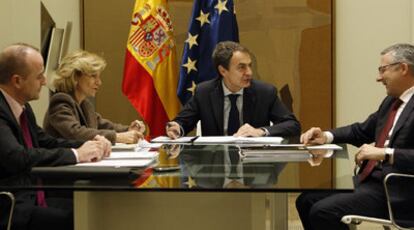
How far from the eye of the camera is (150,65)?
5.09 metres

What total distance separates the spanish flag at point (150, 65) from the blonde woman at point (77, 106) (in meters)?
1.09

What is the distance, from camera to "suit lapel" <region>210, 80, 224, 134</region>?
4.10 m

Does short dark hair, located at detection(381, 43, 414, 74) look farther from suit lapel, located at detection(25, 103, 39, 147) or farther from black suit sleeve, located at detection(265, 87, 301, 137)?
suit lapel, located at detection(25, 103, 39, 147)

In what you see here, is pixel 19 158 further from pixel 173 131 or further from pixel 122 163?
pixel 173 131

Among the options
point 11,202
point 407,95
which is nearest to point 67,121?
point 11,202

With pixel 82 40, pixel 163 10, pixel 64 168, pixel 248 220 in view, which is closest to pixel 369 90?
pixel 163 10

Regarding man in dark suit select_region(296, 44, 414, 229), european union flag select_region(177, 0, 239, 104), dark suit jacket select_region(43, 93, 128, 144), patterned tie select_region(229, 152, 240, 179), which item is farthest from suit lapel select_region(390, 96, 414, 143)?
european union flag select_region(177, 0, 239, 104)

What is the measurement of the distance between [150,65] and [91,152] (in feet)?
8.58

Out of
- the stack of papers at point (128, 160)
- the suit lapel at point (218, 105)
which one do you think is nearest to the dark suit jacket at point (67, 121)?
the stack of papers at point (128, 160)

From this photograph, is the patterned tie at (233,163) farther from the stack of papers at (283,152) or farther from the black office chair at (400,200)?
the black office chair at (400,200)

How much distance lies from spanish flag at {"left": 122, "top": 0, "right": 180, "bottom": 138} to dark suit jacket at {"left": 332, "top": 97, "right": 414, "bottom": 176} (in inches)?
75.5

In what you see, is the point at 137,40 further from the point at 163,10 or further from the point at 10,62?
the point at 10,62

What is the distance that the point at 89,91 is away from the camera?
12.3ft

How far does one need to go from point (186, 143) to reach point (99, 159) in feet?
3.08
